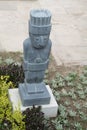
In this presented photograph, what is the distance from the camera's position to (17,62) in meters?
7.46

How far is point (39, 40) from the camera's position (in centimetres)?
514

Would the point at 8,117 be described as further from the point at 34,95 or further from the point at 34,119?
the point at 34,95

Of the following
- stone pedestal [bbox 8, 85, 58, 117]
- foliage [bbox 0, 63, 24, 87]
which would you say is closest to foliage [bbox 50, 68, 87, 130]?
stone pedestal [bbox 8, 85, 58, 117]

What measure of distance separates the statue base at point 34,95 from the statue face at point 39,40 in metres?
0.88

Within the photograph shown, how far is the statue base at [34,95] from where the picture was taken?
228 inches

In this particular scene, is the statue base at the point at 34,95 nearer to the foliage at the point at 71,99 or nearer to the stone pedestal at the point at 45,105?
the stone pedestal at the point at 45,105

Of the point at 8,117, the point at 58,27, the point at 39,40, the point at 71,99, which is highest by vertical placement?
the point at 39,40

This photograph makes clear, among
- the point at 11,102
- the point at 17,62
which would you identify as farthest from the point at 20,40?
the point at 11,102

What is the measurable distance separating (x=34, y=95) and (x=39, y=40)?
111 cm

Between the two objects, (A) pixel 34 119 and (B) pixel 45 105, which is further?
(B) pixel 45 105

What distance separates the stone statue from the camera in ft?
16.4

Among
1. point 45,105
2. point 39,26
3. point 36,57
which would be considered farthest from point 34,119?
point 39,26

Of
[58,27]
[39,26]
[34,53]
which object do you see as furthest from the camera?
[58,27]

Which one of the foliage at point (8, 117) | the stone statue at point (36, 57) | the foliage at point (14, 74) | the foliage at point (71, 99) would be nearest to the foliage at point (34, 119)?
the foliage at point (8, 117)
